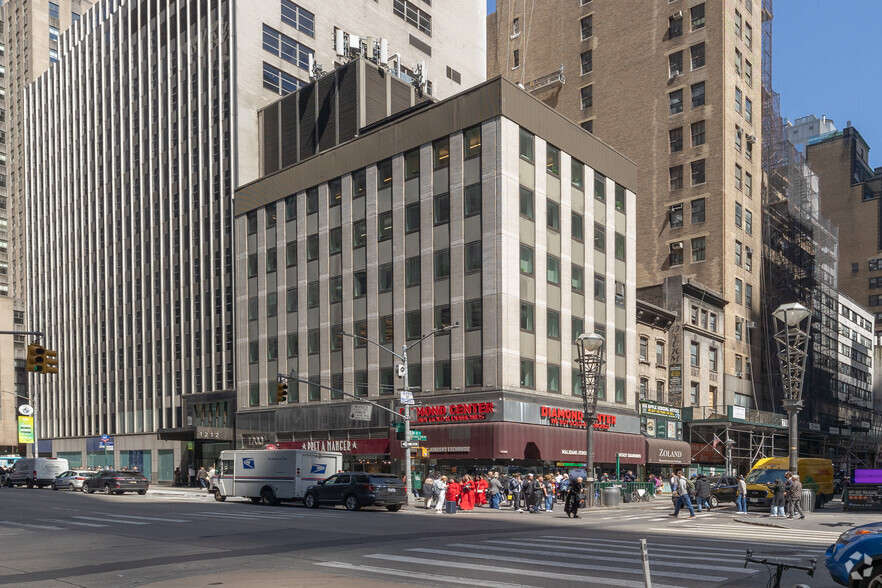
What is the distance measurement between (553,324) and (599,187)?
36.2 ft

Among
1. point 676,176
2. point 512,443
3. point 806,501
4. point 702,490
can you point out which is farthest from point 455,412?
point 676,176

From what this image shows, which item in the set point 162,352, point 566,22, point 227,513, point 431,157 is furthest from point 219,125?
point 227,513

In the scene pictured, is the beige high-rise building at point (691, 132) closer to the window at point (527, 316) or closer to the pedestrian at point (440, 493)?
the window at point (527, 316)

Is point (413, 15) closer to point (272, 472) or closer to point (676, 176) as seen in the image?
point (676, 176)

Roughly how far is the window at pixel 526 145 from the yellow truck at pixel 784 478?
20934mm

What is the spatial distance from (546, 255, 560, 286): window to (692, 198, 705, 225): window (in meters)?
23.8

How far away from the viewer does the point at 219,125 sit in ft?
225

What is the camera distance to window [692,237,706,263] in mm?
69812

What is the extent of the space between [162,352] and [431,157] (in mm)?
34611

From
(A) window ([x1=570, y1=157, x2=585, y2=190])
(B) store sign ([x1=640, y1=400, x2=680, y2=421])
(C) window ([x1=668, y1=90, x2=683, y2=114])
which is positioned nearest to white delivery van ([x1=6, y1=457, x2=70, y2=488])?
(A) window ([x1=570, y1=157, x2=585, y2=190])

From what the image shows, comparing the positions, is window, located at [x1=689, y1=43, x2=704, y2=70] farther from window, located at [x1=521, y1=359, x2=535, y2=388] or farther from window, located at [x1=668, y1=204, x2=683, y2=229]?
window, located at [x1=521, y1=359, x2=535, y2=388]

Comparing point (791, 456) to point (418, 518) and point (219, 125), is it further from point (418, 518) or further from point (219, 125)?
point (219, 125)

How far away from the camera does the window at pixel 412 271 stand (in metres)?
51.4

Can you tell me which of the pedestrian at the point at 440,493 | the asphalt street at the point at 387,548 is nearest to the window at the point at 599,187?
the pedestrian at the point at 440,493
